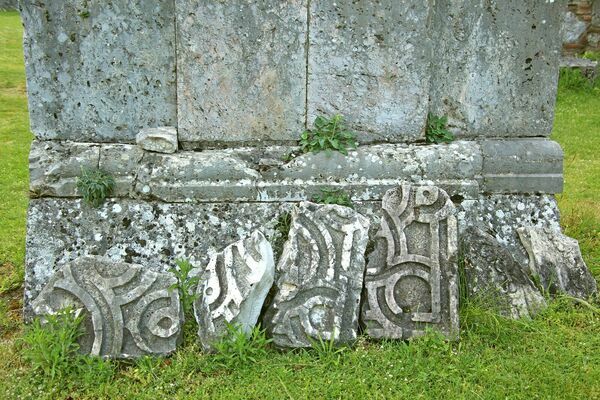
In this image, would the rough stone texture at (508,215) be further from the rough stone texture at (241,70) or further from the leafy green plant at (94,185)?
the leafy green plant at (94,185)

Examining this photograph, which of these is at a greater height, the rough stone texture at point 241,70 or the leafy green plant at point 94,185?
the rough stone texture at point 241,70

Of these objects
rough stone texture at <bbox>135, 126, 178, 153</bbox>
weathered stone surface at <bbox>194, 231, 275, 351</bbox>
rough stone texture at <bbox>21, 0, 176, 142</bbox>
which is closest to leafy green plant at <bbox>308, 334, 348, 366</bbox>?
weathered stone surface at <bbox>194, 231, 275, 351</bbox>

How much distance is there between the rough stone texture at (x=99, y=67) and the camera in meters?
3.73

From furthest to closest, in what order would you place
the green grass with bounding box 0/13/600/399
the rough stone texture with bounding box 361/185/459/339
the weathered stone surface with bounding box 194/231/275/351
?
the rough stone texture with bounding box 361/185/459/339 → the weathered stone surface with bounding box 194/231/275/351 → the green grass with bounding box 0/13/600/399

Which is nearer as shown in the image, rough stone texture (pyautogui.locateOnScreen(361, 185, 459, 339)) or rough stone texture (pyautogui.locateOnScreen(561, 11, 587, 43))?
rough stone texture (pyautogui.locateOnScreen(361, 185, 459, 339))

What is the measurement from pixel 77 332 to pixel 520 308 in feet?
7.64

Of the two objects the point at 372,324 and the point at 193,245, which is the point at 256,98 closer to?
the point at 193,245

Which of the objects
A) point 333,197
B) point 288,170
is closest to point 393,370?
point 333,197

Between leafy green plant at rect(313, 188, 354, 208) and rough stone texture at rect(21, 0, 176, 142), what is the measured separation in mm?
986

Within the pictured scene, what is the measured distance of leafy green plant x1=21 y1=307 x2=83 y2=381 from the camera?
10.5ft

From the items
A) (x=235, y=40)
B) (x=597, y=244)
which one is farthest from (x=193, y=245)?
(x=597, y=244)

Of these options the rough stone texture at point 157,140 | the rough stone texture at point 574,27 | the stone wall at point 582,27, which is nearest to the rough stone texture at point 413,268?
the rough stone texture at point 157,140

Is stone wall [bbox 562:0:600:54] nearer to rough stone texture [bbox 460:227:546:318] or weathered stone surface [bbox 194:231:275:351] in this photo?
rough stone texture [bbox 460:227:546:318]

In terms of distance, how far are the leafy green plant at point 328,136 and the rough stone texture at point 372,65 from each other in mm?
56
